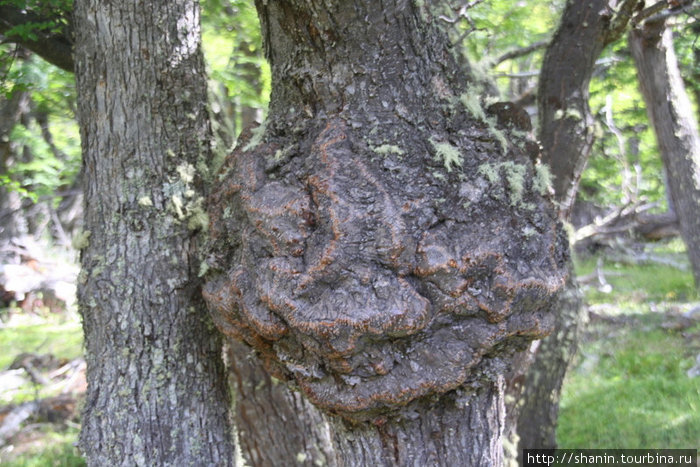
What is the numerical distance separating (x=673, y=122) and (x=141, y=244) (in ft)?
19.2

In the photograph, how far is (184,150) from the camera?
2.22 m

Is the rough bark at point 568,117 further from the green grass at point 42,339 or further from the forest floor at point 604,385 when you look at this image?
the green grass at point 42,339

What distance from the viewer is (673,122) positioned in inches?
228

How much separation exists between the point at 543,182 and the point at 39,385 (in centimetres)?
489

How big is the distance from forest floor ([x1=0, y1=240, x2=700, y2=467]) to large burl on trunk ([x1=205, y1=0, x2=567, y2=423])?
64.9 inches

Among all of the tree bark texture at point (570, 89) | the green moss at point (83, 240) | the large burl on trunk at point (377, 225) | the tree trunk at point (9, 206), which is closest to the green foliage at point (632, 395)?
the tree bark texture at point (570, 89)

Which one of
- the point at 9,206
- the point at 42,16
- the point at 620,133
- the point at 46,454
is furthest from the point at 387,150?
the point at 9,206

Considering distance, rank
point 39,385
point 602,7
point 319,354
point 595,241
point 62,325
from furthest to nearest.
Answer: point 595,241 < point 62,325 < point 39,385 < point 602,7 < point 319,354

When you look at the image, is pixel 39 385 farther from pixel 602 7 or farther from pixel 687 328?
pixel 687 328

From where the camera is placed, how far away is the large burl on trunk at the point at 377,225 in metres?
1.58

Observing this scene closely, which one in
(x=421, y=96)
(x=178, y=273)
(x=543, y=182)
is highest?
(x=421, y=96)

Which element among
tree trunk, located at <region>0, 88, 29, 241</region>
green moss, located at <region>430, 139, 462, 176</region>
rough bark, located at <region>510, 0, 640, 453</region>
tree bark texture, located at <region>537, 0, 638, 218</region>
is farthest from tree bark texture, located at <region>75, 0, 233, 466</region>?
tree trunk, located at <region>0, 88, 29, 241</region>

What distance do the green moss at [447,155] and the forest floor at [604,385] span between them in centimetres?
220

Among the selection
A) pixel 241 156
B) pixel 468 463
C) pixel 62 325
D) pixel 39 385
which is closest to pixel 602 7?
pixel 241 156
